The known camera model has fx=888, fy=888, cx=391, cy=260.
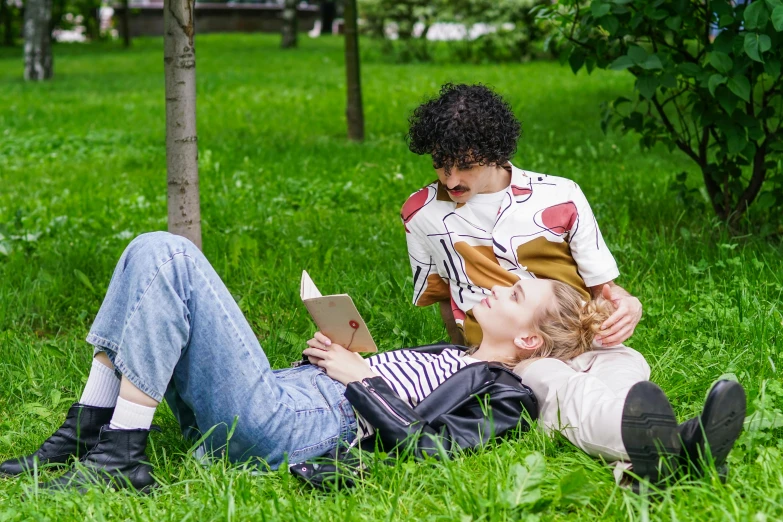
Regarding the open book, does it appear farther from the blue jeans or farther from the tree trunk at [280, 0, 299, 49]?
the tree trunk at [280, 0, 299, 49]

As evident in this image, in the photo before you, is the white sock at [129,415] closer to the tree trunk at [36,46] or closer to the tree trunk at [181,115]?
the tree trunk at [181,115]

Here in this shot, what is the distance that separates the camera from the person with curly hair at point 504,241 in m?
2.73

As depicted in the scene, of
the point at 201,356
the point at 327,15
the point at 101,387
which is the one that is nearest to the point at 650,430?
the point at 201,356

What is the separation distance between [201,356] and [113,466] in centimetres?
39

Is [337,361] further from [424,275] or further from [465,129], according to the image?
Result: [465,129]

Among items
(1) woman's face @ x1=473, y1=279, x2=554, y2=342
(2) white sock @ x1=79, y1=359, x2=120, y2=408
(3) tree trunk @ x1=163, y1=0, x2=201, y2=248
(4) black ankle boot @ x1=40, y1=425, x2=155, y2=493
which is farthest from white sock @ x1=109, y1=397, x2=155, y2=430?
(3) tree trunk @ x1=163, y1=0, x2=201, y2=248

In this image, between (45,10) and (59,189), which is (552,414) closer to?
(59,189)

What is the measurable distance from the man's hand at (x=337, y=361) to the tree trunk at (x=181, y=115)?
1395mm

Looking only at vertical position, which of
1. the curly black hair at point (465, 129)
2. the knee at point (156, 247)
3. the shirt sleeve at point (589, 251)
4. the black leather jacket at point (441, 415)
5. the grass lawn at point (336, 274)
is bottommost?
the grass lawn at point (336, 274)

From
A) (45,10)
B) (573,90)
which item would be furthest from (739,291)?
(45,10)

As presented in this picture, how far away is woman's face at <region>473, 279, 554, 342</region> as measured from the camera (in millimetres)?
2809

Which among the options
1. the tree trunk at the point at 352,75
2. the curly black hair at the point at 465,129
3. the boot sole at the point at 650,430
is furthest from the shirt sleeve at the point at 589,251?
the tree trunk at the point at 352,75

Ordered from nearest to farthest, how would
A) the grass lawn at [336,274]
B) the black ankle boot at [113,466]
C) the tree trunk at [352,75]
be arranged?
1. the grass lawn at [336,274]
2. the black ankle boot at [113,466]
3. the tree trunk at [352,75]

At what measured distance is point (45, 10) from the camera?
1805 cm
